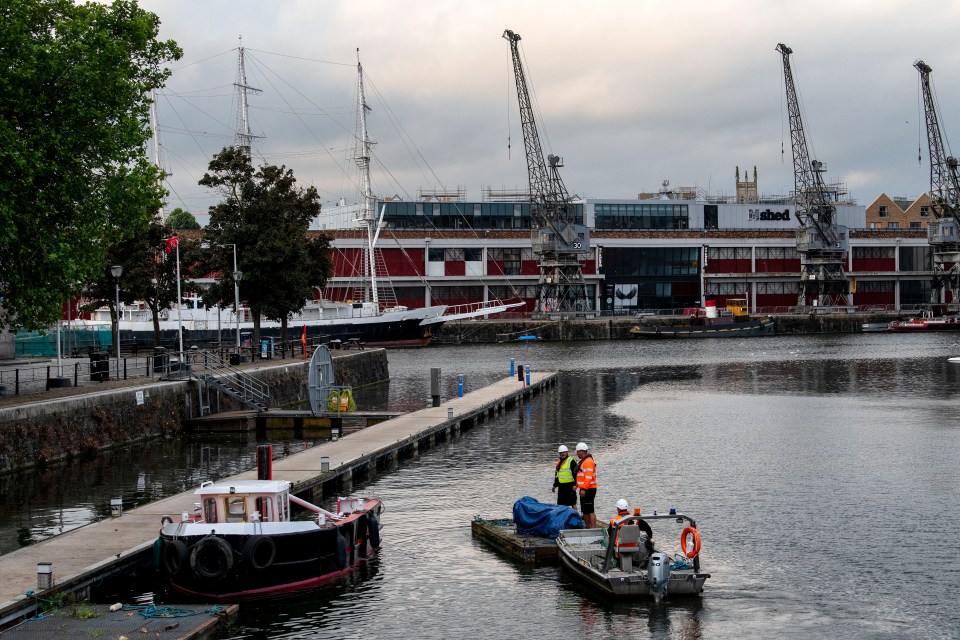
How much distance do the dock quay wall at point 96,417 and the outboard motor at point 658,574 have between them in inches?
912

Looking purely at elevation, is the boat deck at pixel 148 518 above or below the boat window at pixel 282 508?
below

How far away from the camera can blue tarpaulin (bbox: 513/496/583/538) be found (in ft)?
82.4

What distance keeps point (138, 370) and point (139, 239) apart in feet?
56.7

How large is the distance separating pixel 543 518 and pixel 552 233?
120043 millimetres

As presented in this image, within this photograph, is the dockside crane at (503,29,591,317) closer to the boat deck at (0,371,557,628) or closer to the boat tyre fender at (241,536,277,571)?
the boat deck at (0,371,557,628)

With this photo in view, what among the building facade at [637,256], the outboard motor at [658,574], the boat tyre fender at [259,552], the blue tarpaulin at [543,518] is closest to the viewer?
the outboard motor at [658,574]

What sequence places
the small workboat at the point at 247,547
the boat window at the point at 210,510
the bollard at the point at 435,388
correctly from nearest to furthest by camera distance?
the small workboat at the point at 247,547
the boat window at the point at 210,510
the bollard at the point at 435,388

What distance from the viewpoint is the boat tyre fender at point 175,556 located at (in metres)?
21.7

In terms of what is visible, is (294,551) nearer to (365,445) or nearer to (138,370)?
(365,445)

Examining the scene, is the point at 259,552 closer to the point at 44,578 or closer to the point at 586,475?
the point at 44,578

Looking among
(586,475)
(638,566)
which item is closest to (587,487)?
(586,475)

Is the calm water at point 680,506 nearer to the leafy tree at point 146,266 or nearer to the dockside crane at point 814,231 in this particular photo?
the leafy tree at point 146,266

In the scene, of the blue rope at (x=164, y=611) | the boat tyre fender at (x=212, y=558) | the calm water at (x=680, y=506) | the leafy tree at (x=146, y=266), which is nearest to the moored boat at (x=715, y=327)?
the calm water at (x=680, y=506)

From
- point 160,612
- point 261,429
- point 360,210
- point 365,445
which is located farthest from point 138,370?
point 360,210
